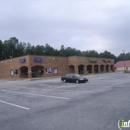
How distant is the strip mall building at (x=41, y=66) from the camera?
40812 mm

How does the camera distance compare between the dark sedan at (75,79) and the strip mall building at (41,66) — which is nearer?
the dark sedan at (75,79)

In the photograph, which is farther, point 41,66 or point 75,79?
point 41,66

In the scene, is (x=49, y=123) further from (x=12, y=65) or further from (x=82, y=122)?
(x=12, y=65)

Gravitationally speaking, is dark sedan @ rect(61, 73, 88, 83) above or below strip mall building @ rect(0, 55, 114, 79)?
below

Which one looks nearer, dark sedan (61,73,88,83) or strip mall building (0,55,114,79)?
dark sedan (61,73,88,83)

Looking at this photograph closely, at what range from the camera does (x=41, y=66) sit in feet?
142

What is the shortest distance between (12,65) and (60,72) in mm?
13609

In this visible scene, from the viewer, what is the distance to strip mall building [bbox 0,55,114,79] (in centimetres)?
4081

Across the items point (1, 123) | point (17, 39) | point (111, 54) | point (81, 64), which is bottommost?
point (1, 123)

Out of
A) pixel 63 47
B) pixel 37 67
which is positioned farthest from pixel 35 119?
pixel 63 47

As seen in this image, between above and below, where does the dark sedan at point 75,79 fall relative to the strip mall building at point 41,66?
below

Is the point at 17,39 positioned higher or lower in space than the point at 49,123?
higher

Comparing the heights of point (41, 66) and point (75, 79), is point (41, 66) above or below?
above

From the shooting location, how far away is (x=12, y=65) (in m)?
46.6
